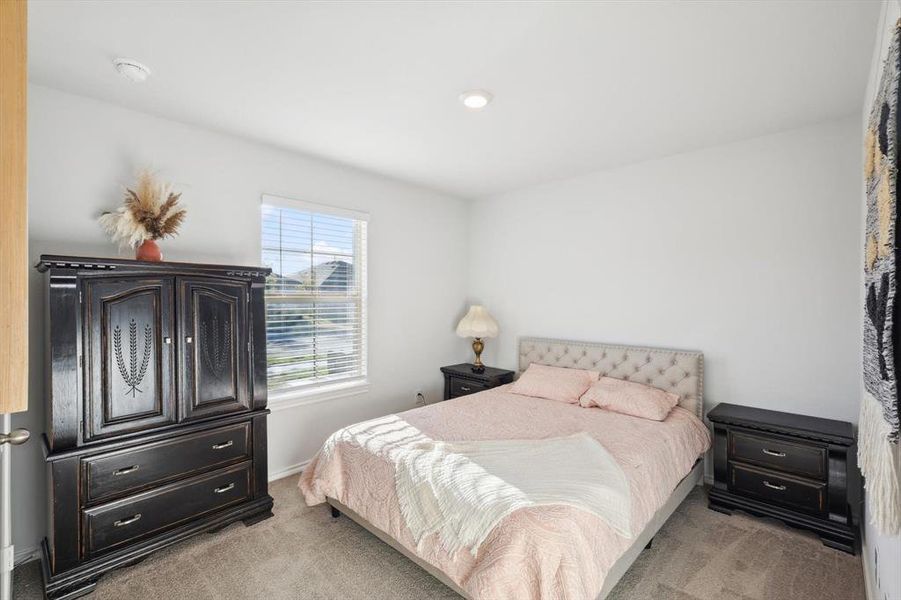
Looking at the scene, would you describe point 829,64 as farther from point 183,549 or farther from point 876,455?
point 183,549

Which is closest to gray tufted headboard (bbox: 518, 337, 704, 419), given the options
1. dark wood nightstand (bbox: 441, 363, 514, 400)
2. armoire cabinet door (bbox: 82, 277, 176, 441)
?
dark wood nightstand (bbox: 441, 363, 514, 400)

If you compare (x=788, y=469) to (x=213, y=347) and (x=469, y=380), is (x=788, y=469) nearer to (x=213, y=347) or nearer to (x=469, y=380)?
(x=469, y=380)

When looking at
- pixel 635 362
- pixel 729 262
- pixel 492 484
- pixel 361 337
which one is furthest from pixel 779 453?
pixel 361 337

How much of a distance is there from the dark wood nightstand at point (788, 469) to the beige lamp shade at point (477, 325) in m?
2.14

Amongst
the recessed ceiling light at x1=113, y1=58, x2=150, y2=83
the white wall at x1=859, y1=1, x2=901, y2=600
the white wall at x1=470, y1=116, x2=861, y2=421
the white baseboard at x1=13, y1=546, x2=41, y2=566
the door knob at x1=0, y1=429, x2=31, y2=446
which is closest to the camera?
the door knob at x1=0, y1=429, x2=31, y2=446

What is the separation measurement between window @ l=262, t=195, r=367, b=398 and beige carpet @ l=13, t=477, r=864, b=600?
3.98 ft

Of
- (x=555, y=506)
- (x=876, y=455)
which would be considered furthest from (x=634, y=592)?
(x=876, y=455)

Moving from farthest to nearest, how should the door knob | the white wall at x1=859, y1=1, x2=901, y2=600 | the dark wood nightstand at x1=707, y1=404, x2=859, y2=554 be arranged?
the dark wood nightstand at x1=707, y1=404, x2=859, y2=554 → the white wall at x1=859, y1=1, x2=901, y2=600 → the door knob

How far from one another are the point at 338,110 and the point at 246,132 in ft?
2.82

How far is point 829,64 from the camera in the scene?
208cm

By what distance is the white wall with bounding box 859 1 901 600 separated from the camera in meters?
1.35

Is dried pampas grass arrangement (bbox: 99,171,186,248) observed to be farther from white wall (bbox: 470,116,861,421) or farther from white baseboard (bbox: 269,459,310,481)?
white wall (bbox: 470,116,861,421)

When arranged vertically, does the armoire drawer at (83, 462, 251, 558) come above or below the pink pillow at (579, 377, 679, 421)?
below

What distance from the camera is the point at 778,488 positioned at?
261cm
